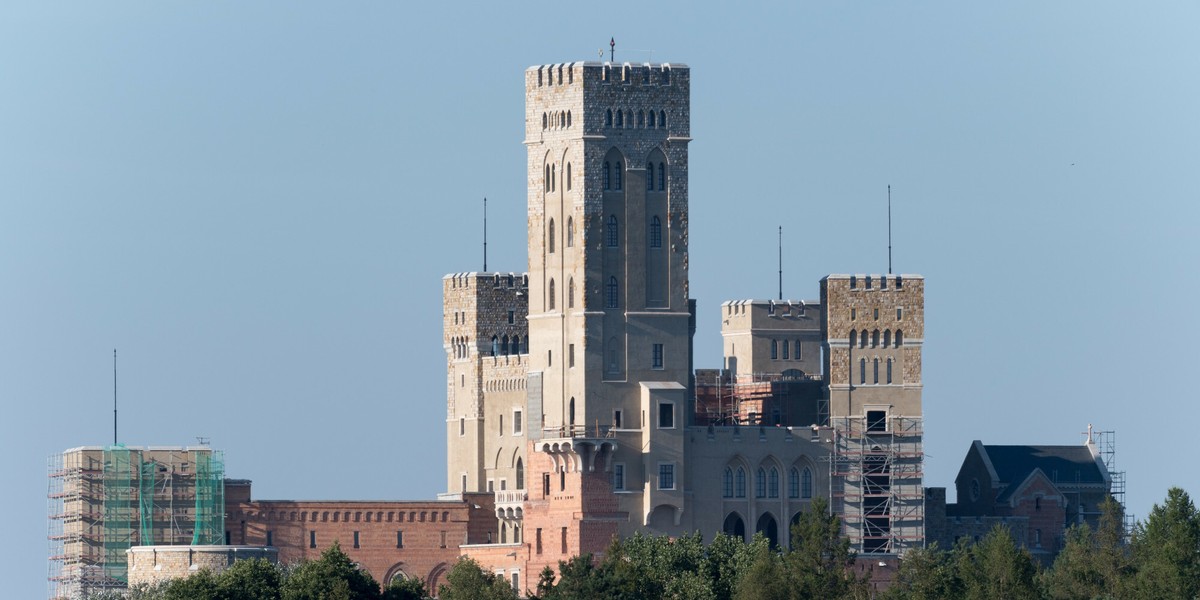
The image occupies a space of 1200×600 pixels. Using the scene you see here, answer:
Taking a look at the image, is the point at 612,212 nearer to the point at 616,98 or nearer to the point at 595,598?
the point at 616,98

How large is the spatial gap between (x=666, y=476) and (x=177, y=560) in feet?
69.8

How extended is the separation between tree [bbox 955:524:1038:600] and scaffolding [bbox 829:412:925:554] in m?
13.8

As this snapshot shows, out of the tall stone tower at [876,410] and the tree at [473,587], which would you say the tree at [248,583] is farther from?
the tall stone tower at [876,410]

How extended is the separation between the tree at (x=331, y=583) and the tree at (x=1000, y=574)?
23.5 m

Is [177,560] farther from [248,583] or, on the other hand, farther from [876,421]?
[876,421]

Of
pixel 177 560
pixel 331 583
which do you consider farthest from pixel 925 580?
pixel 177 560

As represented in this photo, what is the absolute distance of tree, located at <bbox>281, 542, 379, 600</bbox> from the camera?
172250 mm

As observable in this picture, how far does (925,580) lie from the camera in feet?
589

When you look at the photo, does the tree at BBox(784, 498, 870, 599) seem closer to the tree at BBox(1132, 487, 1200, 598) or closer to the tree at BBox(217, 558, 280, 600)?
the tree at BBox(1132, 487, 1200, 598)

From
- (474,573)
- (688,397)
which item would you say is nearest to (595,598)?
(474,573)

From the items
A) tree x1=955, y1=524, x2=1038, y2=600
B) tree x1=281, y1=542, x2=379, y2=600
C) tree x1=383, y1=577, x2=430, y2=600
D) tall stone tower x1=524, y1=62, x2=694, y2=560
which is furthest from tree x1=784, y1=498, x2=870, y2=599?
tree x1=281, y1=542, x2=379, y2=600

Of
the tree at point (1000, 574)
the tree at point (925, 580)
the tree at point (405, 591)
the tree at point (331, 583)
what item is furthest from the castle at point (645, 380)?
the tree at point (331, 583)

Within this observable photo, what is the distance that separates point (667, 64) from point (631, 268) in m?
9.24

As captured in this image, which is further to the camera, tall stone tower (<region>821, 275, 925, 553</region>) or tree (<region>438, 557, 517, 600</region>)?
tall stone tower (<region>821, 275, 925, 553</region>)
